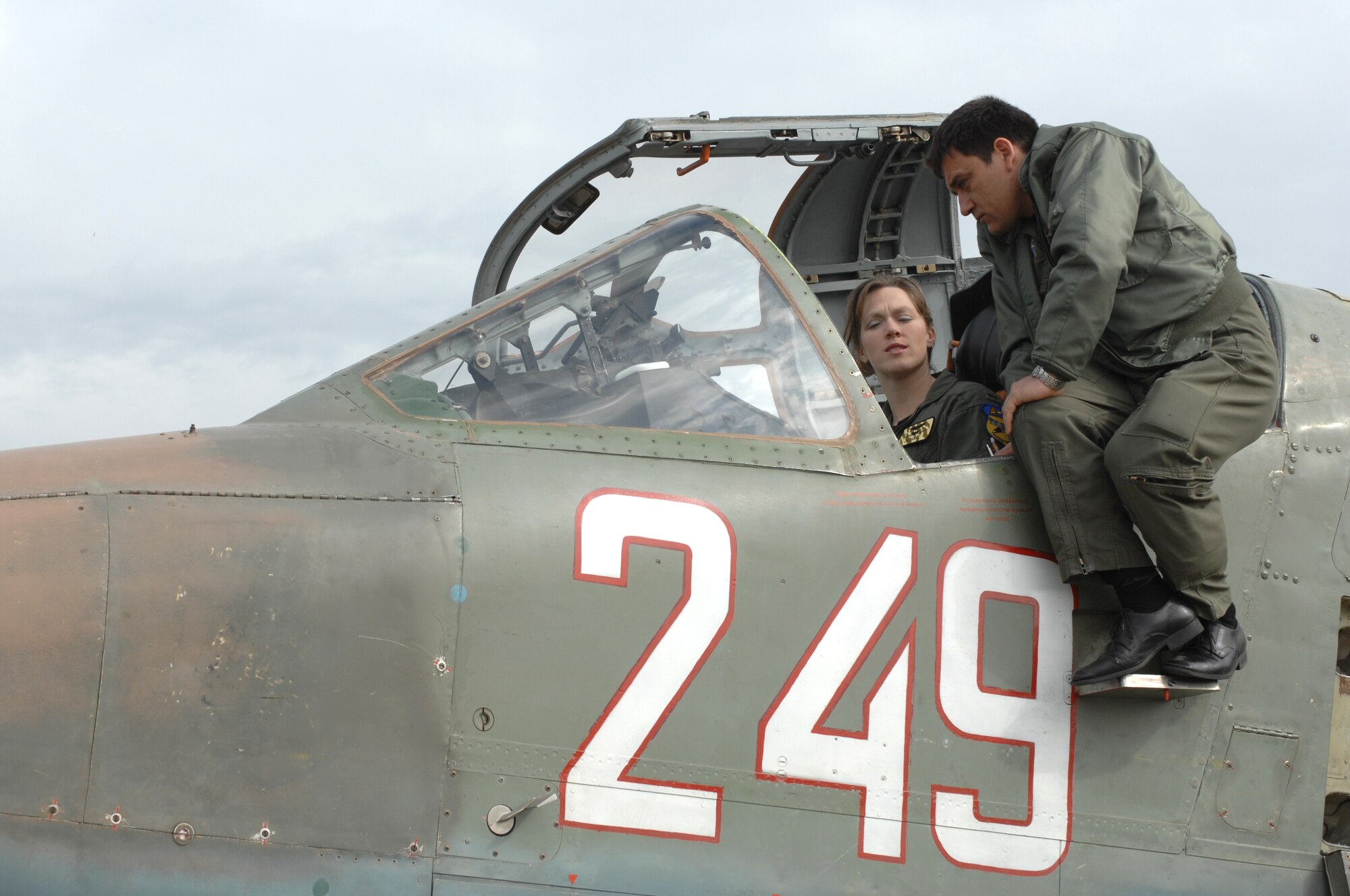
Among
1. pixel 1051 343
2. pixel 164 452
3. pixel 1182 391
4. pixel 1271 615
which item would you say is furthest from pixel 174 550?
pixel 1271 615

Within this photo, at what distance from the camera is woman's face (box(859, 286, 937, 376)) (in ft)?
15.4

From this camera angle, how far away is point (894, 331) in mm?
4684

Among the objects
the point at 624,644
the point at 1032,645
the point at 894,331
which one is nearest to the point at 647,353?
the point at 624,644

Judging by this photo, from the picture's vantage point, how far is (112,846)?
9.18ft

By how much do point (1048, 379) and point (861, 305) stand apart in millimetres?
1381

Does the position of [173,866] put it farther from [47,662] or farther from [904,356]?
[904,356]

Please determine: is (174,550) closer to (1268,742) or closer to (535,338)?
(535,338)

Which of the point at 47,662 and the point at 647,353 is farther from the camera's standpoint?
the point at 647,353

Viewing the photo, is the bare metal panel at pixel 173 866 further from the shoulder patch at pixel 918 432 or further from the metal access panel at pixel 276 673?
the shoulder patch at pixel 918 432

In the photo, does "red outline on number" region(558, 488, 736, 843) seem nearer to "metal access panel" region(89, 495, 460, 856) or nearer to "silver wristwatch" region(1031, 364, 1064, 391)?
"metal access panel" region(89, 495, 460, 856)

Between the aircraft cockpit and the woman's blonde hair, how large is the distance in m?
0.94

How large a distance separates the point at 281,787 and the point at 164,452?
94cm

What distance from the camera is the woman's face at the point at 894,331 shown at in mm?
4684

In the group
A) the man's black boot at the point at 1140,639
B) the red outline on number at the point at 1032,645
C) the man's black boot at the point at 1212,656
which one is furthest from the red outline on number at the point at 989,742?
the man's black boot at the point at 1212,656
